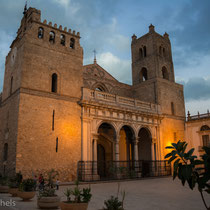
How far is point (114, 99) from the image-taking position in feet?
73.9

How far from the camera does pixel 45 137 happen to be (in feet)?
55.8

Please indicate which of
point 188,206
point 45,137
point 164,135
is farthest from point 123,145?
point 188,206

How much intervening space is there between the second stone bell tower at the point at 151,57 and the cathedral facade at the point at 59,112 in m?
2.98

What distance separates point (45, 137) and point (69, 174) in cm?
342

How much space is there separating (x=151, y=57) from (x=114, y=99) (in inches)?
376

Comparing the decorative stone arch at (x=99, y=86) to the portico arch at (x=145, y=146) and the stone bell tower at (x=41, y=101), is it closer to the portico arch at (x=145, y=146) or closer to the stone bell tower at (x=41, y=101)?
the stone bell tower at (x=41, y=101)

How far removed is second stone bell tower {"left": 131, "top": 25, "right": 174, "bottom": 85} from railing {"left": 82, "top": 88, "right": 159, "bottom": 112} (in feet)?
14.1

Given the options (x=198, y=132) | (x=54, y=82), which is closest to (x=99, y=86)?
(x=54, y=82)

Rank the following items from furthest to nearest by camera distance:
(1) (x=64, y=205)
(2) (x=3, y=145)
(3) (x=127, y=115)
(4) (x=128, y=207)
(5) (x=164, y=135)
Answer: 1. (5) (x=164, y=135)
2. (3) (x=127, y=115)
3. (2) (x=3, y=145)
4. (4) (x=128, y=207)
5. (1) (x=64, y=205)

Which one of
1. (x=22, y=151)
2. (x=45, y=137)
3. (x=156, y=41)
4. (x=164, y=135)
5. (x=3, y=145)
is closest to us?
(x=22, y=151)

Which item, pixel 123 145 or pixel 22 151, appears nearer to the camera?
pixel 22 151

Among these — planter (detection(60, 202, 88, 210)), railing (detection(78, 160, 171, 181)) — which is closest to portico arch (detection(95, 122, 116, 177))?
railing (detection(78, 160, 171, 181))

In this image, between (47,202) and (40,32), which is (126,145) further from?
(47,202)

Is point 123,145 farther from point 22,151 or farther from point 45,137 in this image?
Result: point 22,151
